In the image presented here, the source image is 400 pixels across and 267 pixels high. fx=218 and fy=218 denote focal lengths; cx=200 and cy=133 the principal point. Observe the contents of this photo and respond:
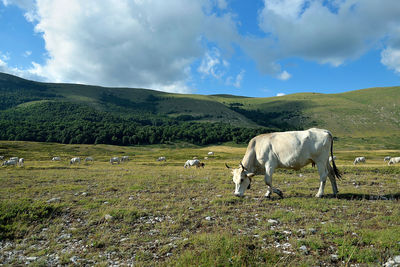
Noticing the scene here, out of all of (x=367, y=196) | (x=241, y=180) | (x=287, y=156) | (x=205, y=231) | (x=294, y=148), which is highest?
(x=294, y=148)

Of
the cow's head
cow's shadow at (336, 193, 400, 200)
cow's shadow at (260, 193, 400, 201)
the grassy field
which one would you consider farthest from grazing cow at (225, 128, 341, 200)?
the grassy field

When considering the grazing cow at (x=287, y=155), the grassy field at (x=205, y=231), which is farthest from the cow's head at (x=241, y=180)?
the grassy field at (x=205, y=231)

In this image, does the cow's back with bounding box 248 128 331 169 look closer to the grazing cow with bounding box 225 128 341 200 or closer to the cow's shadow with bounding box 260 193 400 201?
the grazing cow with bounding box 225 128 341 200

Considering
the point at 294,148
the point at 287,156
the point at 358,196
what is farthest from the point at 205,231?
the point at 358,196

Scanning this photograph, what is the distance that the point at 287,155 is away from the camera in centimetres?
1130

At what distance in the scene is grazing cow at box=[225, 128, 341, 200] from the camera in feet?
36.2

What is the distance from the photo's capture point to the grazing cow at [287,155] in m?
11.0

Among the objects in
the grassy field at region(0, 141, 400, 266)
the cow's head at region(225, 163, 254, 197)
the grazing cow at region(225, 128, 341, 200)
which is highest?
the grazing cow at region(225, 128, 341, 200)

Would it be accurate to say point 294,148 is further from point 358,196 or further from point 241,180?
point 358,196

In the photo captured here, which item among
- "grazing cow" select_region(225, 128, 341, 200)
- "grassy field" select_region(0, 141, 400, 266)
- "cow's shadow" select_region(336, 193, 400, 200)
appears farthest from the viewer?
"grazing cow" select_region(225, 128, 341, 200)

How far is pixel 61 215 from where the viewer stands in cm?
898

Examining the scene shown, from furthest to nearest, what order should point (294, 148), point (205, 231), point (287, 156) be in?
point (287, 156) < point (294, 148) < point (205, 231)

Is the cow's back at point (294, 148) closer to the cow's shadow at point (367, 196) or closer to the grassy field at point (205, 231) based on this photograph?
the grassy field at point (205, 231)

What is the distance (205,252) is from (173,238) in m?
1.61
